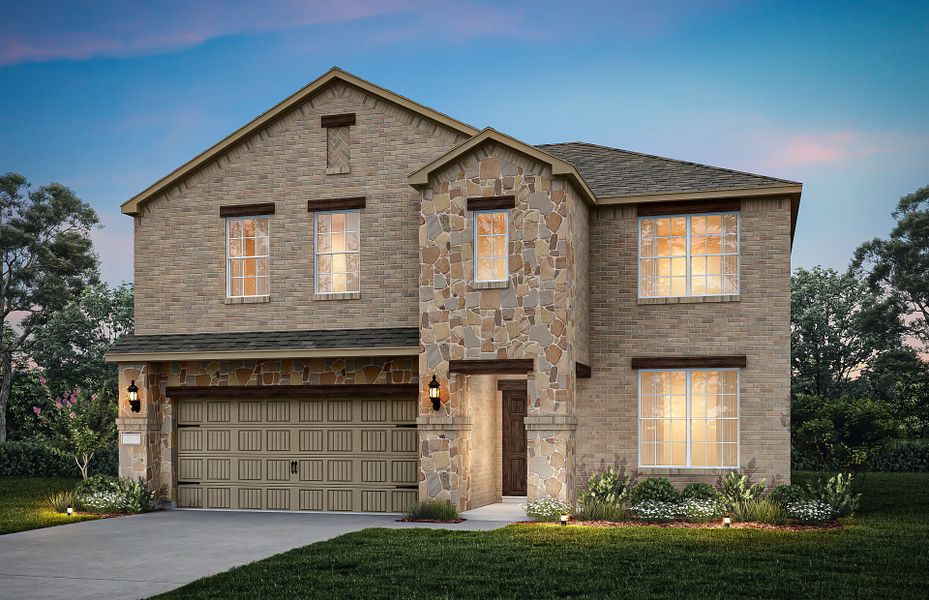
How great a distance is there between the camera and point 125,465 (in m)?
21.3

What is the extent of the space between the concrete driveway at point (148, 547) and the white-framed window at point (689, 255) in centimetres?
610

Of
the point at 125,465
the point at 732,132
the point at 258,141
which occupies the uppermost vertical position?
the point at 732,132

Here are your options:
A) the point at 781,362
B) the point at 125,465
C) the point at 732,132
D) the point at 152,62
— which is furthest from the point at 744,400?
the point at 152,62

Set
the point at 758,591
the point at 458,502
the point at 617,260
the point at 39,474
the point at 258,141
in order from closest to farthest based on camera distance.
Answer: the point at 758,591 → the point at 458,502 → the point at 617,260 → the point at 258,141 → the point at 39,474

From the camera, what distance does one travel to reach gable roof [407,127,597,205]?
18562mm

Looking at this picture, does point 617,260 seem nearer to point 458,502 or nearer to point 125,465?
point 458,502

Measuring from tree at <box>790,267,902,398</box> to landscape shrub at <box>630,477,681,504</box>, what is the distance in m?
25.2

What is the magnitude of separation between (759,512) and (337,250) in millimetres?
10001

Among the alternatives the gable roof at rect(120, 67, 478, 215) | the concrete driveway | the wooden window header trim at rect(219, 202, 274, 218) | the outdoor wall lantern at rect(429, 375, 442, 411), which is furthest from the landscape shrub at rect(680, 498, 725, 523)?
the wooden window header trim at rect(219, 202, 274, 218)

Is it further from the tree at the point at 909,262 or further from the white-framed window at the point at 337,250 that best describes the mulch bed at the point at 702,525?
the tree at the point at 909,262

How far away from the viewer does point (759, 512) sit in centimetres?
1759

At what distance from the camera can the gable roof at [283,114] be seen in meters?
20.8

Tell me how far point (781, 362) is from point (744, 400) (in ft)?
3.42

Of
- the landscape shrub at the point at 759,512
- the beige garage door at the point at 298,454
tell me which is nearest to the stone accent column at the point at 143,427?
the beige garage door at the point at 298,454
